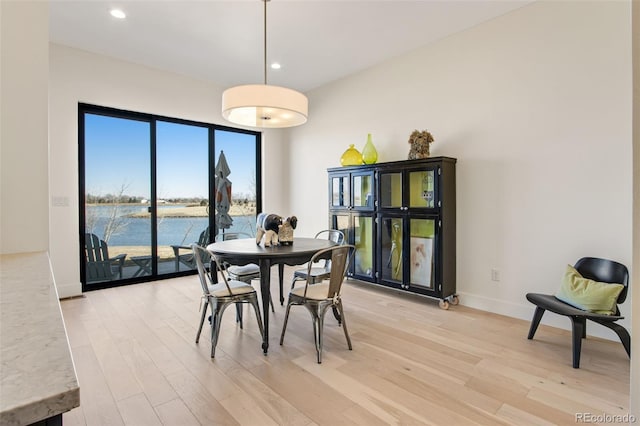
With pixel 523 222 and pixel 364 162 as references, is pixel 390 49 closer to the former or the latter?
pixel 364 162

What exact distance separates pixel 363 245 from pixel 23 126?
3.44 metres

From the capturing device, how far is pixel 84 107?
4070 millimetres

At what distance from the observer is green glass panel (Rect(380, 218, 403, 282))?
374 centimetres

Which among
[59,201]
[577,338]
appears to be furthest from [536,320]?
[59,201]

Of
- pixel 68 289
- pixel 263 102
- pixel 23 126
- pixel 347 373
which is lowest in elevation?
pixel 347 373

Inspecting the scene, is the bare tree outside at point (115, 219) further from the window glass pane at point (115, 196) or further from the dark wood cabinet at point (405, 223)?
the dark wood cabinet at point (405, 223)

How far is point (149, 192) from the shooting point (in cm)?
457

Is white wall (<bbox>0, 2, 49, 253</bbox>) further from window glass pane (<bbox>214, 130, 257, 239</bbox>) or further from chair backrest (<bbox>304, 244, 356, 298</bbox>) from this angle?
window glass pane (<bbox>214, 130, 257, 239</bbox>)

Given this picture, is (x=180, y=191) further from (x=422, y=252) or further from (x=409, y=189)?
(x=422, y=252)

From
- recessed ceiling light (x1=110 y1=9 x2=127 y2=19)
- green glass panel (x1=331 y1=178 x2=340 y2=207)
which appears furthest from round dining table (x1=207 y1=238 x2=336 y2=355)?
recessed ceiling light (x1=110 y1=9 x2=127 y2=19)

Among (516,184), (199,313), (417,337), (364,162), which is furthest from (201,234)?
(516,184)

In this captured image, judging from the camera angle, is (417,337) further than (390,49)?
No

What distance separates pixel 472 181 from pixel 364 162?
1313 mm

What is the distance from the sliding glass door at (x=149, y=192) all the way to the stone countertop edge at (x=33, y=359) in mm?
3274
